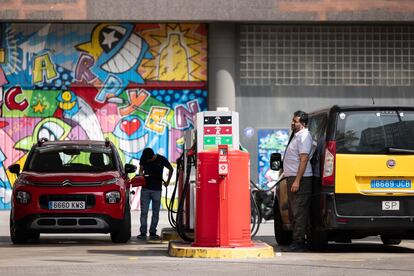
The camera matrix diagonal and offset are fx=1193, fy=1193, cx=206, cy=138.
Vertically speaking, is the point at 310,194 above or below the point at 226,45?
below

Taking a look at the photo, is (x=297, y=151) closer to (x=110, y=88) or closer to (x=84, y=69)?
(x=110, y=88)

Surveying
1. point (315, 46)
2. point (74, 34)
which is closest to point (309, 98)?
point (315, 46)

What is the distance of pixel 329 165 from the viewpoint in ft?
51.4

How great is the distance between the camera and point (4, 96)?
3050 cm

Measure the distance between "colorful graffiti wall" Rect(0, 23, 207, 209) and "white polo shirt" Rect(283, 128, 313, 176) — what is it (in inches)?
566

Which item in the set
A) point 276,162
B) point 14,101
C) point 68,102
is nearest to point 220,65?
point 68,102

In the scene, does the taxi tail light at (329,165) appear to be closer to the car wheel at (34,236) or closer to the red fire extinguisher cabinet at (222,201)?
the red fire extinguisher cabinet at (222,201)

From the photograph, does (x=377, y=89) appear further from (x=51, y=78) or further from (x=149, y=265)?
(x=149, y=265)

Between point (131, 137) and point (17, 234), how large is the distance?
496 inches

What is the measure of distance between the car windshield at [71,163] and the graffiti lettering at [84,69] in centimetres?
1133

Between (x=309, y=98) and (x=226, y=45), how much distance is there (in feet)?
8.52

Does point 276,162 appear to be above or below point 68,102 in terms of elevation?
below

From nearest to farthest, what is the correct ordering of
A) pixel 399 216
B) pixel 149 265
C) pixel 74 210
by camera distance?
1. pixel 149 265
2. pixel 399 216
3. pixel 74 210

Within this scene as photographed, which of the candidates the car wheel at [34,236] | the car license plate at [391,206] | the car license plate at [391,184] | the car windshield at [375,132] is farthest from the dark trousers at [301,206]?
the car wheel at [34,236]
